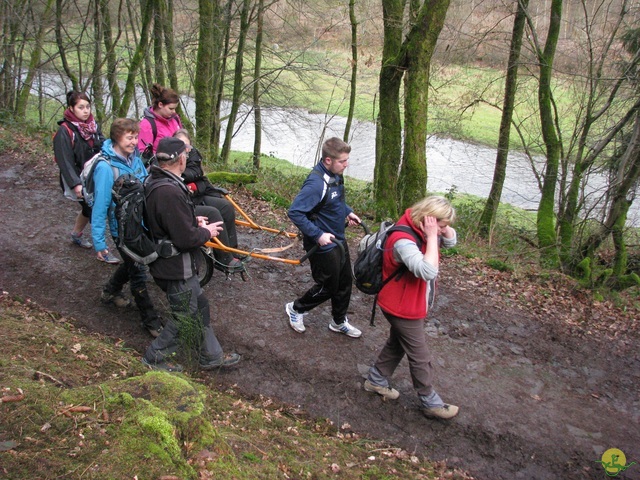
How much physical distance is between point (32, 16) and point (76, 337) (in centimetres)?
1250

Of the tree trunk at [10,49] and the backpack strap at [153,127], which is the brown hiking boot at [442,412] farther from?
the tree trunk at [10,49]

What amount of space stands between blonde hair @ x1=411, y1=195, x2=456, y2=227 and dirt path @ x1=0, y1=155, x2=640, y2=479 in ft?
5.71

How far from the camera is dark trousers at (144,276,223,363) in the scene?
165 inches

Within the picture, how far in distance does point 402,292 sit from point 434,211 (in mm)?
708

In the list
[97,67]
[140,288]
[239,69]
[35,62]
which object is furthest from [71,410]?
[239,69]

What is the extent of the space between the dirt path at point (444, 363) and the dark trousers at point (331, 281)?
12.7 inches

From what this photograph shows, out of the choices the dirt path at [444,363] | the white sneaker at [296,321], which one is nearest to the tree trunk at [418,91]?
the dirt path at [444,363]

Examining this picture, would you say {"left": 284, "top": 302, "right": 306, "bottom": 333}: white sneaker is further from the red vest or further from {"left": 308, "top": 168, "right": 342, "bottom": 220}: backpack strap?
the red vest

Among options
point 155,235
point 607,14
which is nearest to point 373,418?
point 155,235

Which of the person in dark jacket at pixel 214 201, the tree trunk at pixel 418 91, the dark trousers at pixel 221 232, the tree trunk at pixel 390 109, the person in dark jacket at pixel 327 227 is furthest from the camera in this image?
the tree trunk at pixel 390 109

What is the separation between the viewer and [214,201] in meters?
5.51

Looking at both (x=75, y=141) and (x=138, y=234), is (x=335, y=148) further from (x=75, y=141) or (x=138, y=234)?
(x=75, y=141)

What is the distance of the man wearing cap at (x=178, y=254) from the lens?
3869mm

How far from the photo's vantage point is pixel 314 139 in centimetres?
2145
